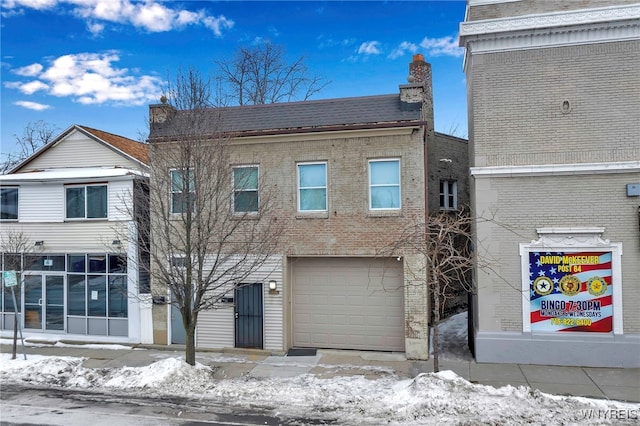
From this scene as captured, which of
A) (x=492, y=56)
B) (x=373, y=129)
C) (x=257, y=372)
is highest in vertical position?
(x=492, y=56)

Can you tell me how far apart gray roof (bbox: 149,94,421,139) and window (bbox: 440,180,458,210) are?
6034mm

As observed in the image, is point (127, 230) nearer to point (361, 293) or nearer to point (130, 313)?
point (130, 313)

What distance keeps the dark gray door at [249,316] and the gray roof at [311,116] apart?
15.2 ft

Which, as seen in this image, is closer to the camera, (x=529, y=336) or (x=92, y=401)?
(x=92, y=401)

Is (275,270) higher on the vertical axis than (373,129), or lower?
lower

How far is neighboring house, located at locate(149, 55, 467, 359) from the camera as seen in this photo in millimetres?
12695

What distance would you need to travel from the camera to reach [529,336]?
1157 centimetres

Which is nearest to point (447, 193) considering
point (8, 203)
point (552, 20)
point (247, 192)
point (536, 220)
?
point (536, 220)

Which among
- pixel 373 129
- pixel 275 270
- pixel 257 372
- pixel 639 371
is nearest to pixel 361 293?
pixel 275 270

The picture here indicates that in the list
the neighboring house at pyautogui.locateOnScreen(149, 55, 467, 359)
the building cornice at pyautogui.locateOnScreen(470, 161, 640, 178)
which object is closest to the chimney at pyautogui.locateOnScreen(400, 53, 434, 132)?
the neighboring house at pyautogui.locateOnScreen(149, 55, 467, 359)

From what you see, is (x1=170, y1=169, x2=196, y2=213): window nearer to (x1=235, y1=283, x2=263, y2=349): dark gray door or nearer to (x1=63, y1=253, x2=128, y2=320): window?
(x1=235, y1=283, x2=263, y2=349): dark gray door

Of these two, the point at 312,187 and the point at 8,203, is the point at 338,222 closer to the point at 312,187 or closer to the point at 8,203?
the point at 312,187

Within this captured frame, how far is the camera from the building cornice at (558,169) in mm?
11133

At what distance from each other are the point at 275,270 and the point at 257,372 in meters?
3.07
